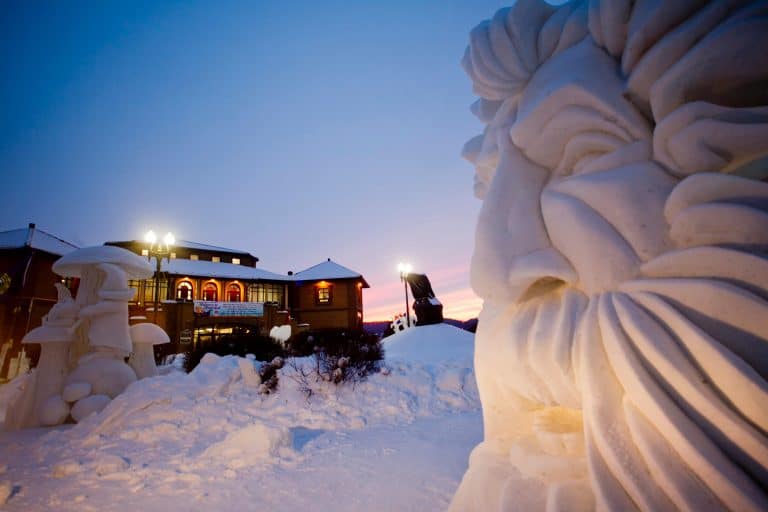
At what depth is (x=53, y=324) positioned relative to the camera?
6.57 metres

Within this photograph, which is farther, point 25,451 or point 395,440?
point 25,451

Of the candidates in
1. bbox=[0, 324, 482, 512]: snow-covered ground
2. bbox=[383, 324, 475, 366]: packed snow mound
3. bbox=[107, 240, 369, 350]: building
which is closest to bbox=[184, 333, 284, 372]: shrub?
bbox=[0, 324, 482, 512]: snow-covered ground

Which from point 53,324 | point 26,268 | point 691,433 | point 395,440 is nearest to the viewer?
point 691,433

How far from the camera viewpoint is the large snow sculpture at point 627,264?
0.84m

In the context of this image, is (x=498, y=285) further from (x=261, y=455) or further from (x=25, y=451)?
(x=25, y=451)

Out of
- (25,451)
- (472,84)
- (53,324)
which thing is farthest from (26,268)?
(472,84)

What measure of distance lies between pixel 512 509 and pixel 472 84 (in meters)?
1.86

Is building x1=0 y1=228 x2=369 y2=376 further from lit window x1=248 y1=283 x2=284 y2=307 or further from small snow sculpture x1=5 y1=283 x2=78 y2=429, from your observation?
small snow sculpture x1=5 y1=283 x2=78 y2=429

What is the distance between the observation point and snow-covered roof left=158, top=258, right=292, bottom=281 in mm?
25078

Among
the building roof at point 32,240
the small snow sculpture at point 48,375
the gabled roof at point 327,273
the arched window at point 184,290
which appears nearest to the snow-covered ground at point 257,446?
the small snow sculpture at point 48,375

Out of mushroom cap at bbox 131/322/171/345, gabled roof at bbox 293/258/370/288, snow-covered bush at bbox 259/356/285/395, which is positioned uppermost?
gabled roof at bbox 293/258/370/288

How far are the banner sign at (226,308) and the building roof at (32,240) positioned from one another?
7766 mm

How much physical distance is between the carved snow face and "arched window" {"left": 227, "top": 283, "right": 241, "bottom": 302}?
2890 cm

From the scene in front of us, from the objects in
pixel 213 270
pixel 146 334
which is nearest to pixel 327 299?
pixel 213 270
